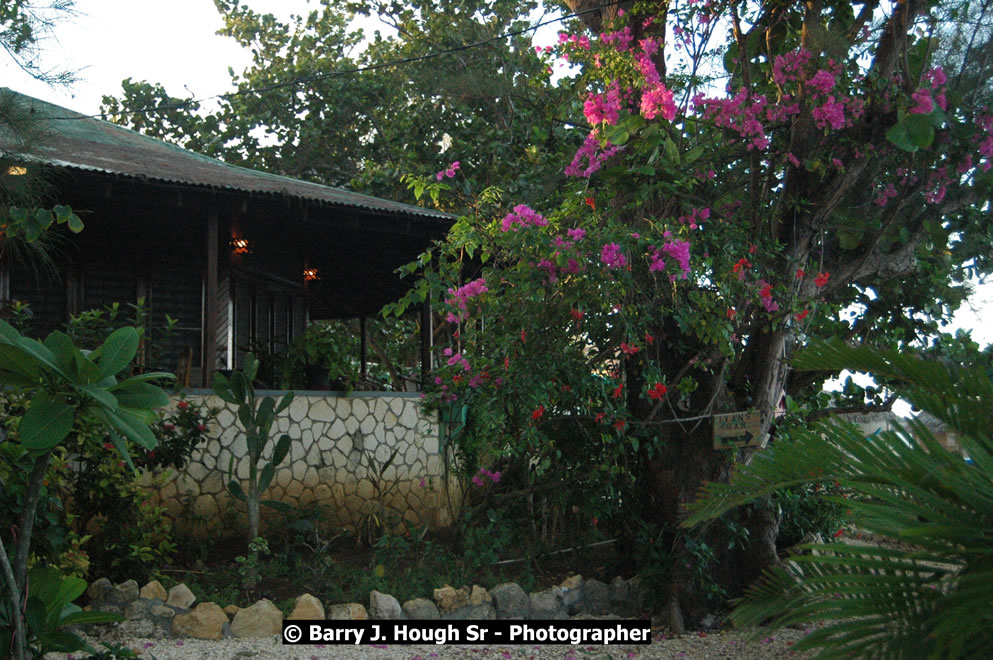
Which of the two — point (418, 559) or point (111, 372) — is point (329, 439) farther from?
point (111, 372)

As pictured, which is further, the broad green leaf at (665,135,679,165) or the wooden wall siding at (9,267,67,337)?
the wooden wall siding at (9,267,67,337)

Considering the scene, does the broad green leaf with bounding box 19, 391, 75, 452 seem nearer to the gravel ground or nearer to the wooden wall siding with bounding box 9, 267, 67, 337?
the gravel ground

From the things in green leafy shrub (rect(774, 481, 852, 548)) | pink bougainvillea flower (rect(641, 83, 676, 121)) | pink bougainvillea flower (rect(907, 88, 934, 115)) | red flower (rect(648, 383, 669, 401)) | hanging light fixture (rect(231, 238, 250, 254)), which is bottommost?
green leafy shrub (rect(774, 481, 852, 548))

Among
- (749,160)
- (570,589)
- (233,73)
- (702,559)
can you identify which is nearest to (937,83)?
(749,160)

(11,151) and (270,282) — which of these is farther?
(270,282)

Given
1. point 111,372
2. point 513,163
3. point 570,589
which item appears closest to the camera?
point 111,372

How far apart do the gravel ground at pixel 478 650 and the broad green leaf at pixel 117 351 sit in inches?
103

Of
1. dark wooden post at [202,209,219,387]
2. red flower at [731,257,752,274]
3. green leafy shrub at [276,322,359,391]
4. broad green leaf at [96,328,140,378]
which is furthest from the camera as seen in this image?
green leafy shrub at [276,322,359,391]

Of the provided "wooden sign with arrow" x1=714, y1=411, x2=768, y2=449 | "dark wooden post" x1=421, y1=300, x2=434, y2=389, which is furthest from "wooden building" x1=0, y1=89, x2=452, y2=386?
"wooden sign with arrow" x1=714, y1=411, x2=768, y2=449

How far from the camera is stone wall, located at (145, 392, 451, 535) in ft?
25.6

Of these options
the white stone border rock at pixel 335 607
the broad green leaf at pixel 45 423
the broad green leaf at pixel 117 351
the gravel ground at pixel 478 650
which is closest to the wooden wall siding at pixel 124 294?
the white stone border rock at pixel 335 607

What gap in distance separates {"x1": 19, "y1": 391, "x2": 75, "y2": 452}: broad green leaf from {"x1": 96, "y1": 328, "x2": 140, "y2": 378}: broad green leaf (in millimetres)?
180

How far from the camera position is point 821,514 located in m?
7.68

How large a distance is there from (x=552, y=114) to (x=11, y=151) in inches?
163
